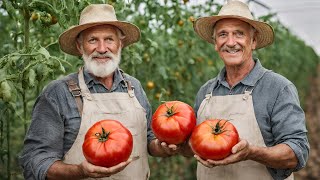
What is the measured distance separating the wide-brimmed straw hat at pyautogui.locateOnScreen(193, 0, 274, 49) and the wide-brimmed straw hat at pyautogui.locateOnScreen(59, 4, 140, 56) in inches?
14.8

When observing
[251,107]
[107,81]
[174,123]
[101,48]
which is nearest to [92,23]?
[101,48]

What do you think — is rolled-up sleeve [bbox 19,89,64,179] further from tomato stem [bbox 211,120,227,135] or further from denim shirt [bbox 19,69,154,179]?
tomato stem [bbox 211,120,227,135]

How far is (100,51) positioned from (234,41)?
67 centimetres

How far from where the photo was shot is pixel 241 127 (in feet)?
8.19

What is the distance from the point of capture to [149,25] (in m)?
4.12

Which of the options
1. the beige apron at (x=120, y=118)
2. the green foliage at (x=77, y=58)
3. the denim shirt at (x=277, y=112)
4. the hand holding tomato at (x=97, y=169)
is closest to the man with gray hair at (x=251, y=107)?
the denim shirt at (x=277, y=112)

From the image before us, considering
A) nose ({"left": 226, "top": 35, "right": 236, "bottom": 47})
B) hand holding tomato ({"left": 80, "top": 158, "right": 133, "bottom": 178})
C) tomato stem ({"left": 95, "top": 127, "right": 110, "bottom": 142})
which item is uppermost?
nose ({"left": 226, "top": 35, "right": 236, "bottom": 47})

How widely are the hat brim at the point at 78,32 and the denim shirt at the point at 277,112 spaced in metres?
0.63

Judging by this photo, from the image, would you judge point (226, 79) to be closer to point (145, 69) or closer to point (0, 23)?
point (145, 69)

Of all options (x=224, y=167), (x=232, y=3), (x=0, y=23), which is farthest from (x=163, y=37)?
(x=224, y=167)

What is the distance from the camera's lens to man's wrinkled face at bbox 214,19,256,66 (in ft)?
Answer: 8.41

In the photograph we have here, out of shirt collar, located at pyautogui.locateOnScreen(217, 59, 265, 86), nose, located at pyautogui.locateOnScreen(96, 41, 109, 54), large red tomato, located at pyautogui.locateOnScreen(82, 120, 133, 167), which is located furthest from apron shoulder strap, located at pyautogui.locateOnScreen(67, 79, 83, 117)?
shirt collar, located at pyautogui.locateOnScreen(217, 59, 265, 86)

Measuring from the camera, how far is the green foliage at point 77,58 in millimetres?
2438

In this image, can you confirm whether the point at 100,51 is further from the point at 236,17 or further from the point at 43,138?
the point at 236,17
